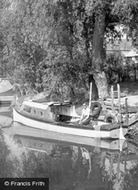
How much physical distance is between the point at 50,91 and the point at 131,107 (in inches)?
248

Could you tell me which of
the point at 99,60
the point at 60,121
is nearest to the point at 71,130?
the point at 60,121

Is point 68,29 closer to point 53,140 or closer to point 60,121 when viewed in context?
point 60,121

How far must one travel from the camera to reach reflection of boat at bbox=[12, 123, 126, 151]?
1683cm

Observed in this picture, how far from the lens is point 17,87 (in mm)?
33500

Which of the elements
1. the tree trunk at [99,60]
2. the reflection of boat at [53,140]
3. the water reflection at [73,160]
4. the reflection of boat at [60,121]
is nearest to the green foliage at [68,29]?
the tree trunk at [99,60]

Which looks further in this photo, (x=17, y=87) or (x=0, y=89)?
(x=0, y=89)

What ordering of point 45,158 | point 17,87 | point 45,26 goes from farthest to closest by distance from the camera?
point 17,87 < point 45,26 < point 45,158

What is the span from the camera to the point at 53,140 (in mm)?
18234

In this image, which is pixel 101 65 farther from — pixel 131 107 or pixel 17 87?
pixel 17 87

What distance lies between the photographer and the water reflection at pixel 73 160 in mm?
12055

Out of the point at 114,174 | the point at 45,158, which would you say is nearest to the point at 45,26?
the point at 45,158

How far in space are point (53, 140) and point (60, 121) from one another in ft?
11.0

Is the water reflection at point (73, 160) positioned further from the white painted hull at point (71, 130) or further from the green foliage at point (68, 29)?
the green foliage at point (68, 29)

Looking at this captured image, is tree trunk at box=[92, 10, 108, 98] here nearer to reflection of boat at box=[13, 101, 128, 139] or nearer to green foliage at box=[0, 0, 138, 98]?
green foliage at box=[0, 0, 138, 98]
